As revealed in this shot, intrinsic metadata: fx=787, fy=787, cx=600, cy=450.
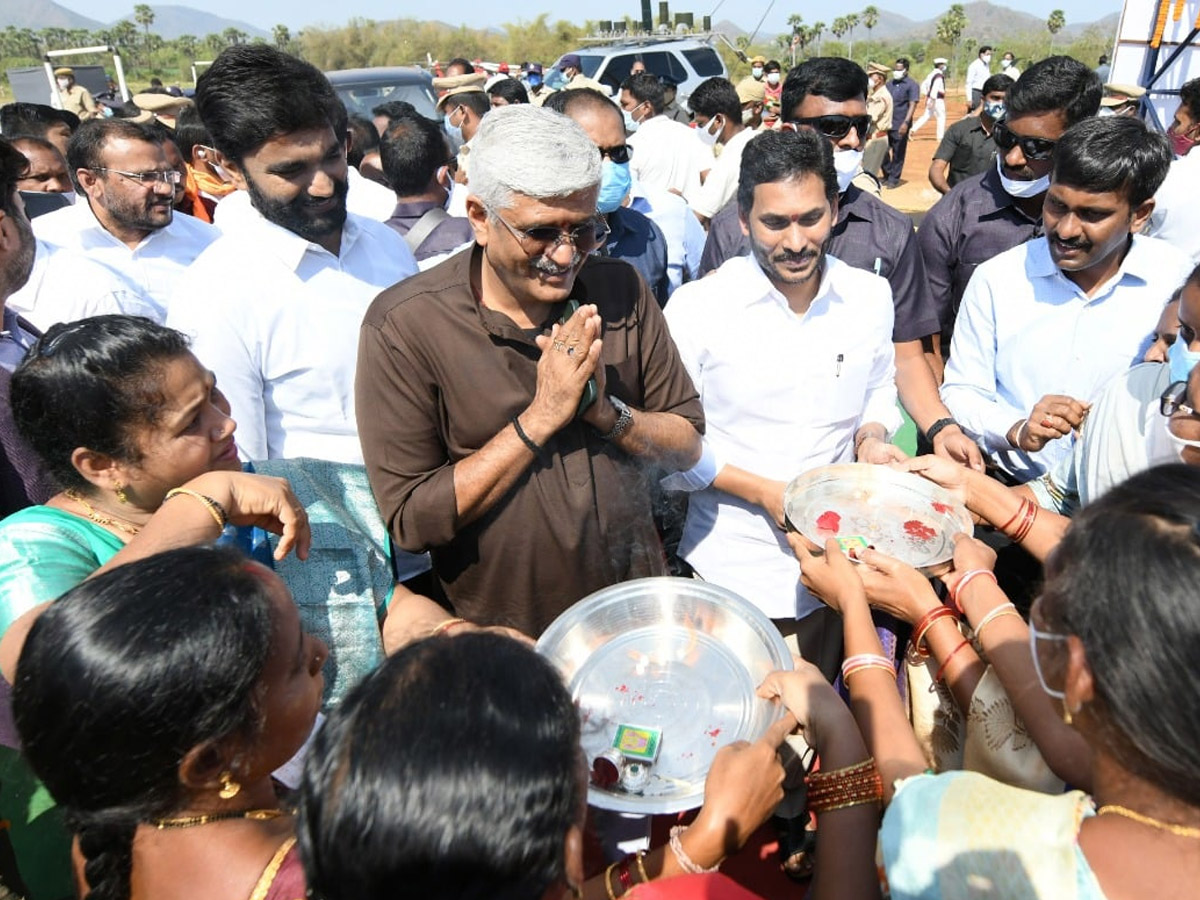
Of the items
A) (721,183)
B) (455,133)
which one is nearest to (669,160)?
(721,183)

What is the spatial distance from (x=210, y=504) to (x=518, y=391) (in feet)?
2.73

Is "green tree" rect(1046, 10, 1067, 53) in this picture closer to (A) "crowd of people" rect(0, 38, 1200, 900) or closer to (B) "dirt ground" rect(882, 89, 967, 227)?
(B) "dirt ground" rect(882, 89, 967, 227)

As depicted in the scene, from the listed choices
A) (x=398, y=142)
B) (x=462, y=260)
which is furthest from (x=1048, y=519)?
(x=398, y=142)

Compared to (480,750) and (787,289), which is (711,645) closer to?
(480,750)

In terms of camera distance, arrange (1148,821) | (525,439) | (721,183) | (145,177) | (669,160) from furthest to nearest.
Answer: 1. (669,160)
2. (721,183)
3. (145,177)
4. (525,439)
5. (1148,821)

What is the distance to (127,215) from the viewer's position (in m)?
4.14

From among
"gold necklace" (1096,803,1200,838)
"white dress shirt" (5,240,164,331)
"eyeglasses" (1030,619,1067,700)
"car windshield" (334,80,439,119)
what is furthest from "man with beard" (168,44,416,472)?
"car windshield" (334,80,439,119)

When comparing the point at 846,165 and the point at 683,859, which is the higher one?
the point at 846,165

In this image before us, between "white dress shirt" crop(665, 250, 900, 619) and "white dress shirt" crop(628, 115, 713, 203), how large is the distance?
4976 millimetres

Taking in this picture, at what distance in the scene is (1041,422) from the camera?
2811 mm

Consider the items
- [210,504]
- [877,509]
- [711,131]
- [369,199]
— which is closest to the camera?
[210,504]

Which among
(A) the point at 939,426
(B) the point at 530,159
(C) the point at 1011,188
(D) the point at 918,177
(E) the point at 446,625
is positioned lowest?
(D) the point at 918,177

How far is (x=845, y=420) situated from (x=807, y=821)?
4.60ft

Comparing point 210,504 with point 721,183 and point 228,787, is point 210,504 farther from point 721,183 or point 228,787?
point 721,183
